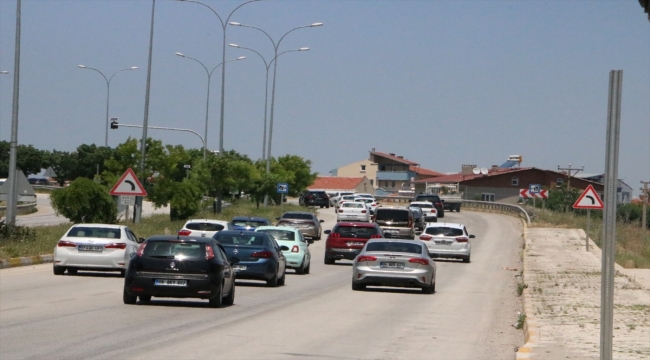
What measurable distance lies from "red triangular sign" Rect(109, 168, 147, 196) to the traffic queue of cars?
266 cm

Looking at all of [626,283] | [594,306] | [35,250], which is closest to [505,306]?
[594,306]

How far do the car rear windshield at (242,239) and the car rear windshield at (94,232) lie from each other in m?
3.34

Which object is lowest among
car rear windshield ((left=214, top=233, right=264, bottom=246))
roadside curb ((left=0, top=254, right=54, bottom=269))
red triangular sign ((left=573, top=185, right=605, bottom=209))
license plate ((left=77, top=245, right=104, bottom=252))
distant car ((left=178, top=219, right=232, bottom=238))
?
roadside curb ((left=0, top=254, right=54, bottom=269))

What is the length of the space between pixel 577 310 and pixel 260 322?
20.8 feet

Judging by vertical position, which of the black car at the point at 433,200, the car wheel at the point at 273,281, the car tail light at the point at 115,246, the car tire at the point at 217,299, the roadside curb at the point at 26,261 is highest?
the black car at the point at 433,200

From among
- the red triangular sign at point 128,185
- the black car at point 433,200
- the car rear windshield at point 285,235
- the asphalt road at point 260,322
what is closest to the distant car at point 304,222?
the red triangular sign at point 128,185

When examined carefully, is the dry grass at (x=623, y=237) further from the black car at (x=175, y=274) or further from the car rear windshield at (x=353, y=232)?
the black car at (x=175, y=274)

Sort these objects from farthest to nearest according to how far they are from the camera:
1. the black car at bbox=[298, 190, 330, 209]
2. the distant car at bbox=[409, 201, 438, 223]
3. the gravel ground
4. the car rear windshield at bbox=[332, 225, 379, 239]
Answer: the black car at bbox=[298, 190, 330, 209], the distant car at bbox=[409, 201, 438, 223], the car rear windshield at bbox=[332, 225, 379, 239], the gravel ground

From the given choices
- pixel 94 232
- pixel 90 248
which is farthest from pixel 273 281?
pixel 94 232

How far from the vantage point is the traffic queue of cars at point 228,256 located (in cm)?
1972

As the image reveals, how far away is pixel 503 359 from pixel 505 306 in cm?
970

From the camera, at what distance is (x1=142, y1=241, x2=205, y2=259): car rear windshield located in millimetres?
19891

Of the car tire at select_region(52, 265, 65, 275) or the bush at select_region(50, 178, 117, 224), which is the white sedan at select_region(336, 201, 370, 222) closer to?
the bush at select_region(50, 178, 117, 224)

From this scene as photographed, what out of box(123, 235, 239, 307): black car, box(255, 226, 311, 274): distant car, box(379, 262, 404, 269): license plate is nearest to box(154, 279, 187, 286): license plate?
box(123, 235, 239, 307): black car
